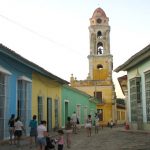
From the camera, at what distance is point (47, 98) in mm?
22484

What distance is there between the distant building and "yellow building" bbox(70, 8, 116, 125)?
29159 mm

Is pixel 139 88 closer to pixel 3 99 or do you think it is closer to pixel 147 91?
pixel 147 91

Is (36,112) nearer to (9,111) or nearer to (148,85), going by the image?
(9,111)

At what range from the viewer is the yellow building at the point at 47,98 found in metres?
19.8

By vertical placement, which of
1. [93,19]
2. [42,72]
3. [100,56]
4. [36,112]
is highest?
[93,19]

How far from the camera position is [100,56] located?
2018 inches

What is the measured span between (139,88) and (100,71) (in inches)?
1310

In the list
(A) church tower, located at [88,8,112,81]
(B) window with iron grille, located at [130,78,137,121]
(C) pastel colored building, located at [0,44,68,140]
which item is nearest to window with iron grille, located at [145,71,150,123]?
(B) window with iron grille, located at [130,78,137,121]

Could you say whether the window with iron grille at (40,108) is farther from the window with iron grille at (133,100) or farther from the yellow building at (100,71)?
the yellow building at (100,71)

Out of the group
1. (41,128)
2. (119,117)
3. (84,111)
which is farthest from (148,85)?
(119,117)

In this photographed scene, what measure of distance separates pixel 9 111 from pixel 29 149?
2640 millimetres

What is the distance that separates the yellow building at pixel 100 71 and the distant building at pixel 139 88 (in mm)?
29159

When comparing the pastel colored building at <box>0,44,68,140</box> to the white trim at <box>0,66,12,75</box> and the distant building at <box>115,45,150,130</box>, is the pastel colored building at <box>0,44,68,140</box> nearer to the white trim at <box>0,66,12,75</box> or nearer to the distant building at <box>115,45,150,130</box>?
the white trim at <box>0,66,12,75</box>

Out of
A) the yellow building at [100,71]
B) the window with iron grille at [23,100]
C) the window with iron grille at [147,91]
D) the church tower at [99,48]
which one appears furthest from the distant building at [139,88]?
the church tower at [99,48]
